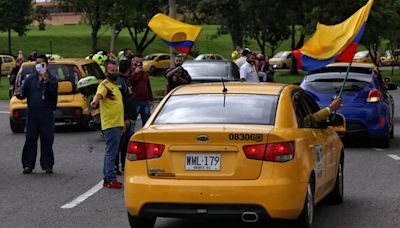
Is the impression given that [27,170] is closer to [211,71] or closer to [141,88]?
[141,88]

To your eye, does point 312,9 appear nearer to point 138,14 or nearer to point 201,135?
point 138,14

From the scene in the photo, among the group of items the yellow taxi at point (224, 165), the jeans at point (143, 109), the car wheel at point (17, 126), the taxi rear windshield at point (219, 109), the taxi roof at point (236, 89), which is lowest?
the car wheel at point (17, 126)

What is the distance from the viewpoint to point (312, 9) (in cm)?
4250

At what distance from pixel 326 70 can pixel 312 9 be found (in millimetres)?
26111

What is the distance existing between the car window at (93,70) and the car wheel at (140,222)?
11486 millimetres

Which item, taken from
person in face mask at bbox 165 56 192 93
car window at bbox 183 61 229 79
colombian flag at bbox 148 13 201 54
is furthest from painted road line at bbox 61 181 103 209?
car window at bbox 183 61 229 79

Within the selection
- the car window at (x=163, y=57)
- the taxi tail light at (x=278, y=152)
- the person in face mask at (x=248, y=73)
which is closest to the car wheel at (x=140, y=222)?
the taxi tail light at (x=278, y=152)

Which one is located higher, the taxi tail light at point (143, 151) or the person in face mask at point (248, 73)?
the taxi tail light at point (143, 151)

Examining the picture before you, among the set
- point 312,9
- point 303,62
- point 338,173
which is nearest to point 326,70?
point 303,62

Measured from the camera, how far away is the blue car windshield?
1605 centimetres

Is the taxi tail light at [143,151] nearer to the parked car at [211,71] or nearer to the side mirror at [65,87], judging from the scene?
the side mirror at [65,87]

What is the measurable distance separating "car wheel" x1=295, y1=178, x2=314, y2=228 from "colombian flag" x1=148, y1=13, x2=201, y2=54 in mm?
12210

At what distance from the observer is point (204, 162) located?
24.5ft

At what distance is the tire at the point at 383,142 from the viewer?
15876mm
